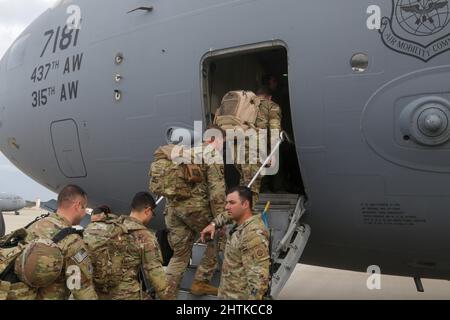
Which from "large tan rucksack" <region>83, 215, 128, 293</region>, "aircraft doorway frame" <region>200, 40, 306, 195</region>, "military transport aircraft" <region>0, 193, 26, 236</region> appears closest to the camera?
"large tan rucksack" <region>83, 215, 128, 293</region>

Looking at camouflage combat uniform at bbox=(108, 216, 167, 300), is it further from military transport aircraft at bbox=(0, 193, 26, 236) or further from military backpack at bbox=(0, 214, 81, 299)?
military transport aircraft at bbox=(0, 193, 26, 236)

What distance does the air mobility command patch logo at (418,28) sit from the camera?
4.50 m

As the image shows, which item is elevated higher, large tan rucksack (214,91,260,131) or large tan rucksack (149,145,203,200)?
large tan rucksack (214,91,260,131)

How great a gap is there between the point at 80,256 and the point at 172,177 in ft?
5.29

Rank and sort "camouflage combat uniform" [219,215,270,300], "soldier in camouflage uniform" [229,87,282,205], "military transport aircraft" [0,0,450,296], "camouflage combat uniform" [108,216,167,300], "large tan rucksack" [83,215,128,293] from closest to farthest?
1. "camouflage combat uniform" [219,215,270,300]
2. "large tan rucksack" [83,215,128,293]
3. "camouflage combat uniform" [108,216,167,300]
4. "military transport aircraft" [0,0,450,296]
5. "soldier in camouflage uniform" [229,87,282,205]

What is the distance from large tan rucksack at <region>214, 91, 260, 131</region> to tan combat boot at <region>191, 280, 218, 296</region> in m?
1.56

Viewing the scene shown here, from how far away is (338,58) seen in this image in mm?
4953

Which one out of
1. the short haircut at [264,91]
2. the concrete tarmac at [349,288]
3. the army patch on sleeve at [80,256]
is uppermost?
the short haircut at [264,91]

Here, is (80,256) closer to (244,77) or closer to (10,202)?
(244,77)

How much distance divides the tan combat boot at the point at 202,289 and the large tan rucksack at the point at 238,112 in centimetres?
156

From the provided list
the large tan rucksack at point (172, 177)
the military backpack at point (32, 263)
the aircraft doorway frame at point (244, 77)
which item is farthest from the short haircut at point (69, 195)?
the aircraft doorway frame at point (244, 77)

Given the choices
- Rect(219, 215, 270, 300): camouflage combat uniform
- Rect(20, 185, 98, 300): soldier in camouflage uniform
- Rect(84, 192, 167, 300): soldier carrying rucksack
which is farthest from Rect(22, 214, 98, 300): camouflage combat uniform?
Rect(219, 215, 270, 300): camouflage combat uniform

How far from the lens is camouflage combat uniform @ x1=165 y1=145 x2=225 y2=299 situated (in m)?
5.04

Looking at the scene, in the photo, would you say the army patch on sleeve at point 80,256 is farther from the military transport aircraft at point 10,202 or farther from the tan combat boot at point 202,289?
the military transport aircraft at point 10,202
